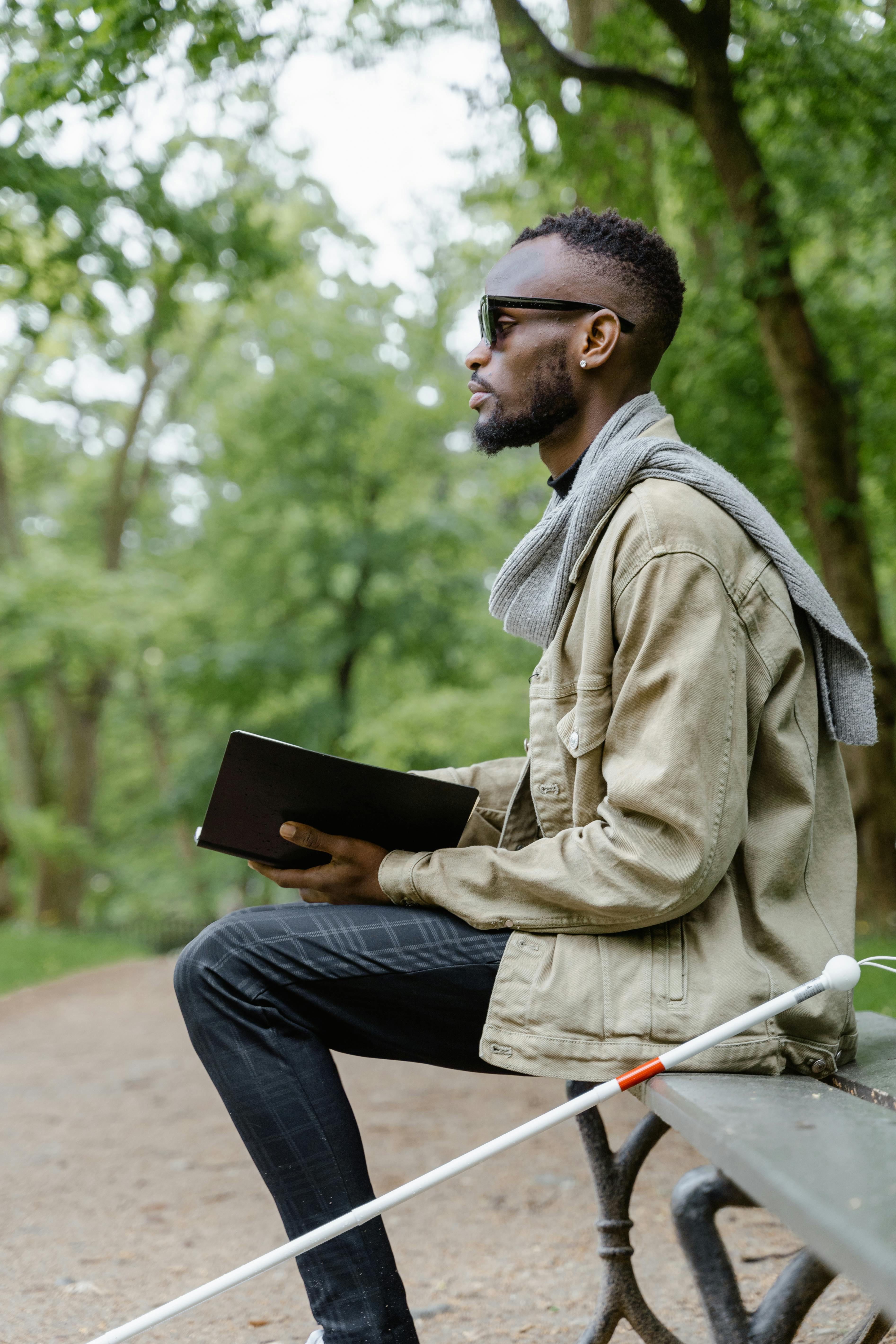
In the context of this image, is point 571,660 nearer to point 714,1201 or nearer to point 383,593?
point 714,1201

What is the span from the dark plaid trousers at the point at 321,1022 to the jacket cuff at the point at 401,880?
21 millimetres

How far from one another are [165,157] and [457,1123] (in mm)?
6180

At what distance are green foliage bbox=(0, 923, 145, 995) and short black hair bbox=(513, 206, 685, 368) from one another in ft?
35.5

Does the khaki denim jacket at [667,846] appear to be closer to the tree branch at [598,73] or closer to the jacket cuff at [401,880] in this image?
the jacket cuff at [401,880]

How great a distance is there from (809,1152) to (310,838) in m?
1.01

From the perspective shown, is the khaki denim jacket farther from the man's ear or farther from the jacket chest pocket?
the man's ear

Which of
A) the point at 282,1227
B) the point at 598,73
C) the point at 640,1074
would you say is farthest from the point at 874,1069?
the point at 598,73

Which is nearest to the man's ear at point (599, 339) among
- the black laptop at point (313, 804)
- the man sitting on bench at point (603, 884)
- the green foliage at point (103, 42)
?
the man sitting on bench at point (603, 884)

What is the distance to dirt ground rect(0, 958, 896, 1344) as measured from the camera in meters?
2.99

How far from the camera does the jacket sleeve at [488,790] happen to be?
2.47 meters

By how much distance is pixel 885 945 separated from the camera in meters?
4.88

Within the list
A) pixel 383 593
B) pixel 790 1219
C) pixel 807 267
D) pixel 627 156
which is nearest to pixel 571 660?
pixel 790 1219

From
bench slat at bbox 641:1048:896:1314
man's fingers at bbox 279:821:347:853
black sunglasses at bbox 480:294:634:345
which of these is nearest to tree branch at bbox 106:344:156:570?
black sunglasses at bbox 480:294:634:345

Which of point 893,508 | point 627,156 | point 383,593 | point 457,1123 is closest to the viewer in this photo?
point 457,1123
